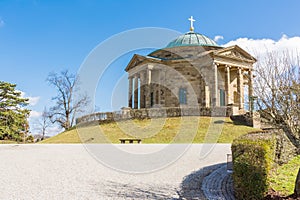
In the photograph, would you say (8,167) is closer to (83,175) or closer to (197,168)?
(83,175)

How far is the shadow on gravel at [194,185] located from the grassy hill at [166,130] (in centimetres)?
1215

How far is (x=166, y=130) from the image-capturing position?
24969 mm

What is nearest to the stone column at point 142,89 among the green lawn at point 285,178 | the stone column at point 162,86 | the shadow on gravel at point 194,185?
the stone column at point 162,86

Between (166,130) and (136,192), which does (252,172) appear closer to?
(136,192)

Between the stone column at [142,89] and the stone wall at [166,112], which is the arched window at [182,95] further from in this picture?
the stone wall at [166,112]

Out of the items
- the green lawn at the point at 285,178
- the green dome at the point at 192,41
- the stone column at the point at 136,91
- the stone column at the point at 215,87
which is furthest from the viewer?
the green dome at the point at 192,41

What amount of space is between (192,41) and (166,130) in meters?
18.3

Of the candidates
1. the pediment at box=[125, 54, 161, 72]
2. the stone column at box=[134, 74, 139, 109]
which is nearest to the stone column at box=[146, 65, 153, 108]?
the pediment at box=[125, 54, 161, 72]

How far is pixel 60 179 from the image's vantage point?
7965 millimetres

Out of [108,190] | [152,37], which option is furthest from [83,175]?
[152,37]

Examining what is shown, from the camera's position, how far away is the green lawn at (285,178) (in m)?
6.28

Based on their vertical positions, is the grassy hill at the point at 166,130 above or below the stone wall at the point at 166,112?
below

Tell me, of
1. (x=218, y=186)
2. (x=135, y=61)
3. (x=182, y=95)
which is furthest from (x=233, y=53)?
(x=218, y=186)

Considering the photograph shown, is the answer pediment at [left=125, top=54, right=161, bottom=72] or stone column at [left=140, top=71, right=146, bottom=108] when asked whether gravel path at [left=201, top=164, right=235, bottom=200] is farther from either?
stone column at [left=140, top=71, right=146, bottom=108]
